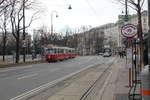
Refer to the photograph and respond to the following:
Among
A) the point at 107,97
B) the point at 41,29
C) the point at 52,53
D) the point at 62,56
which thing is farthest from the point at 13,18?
the point at 41,29

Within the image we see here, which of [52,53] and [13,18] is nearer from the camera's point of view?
[13,18]

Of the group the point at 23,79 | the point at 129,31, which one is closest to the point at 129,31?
the point at 129,31

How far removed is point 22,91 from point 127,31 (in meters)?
5.56

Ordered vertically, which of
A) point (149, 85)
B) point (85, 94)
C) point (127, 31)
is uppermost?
point (127, 31)

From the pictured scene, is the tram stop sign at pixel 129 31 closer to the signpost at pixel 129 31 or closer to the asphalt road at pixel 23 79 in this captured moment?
the signpost at pixel 129 31

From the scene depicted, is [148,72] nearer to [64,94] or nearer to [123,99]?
[123,99]

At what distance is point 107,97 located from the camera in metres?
10.5

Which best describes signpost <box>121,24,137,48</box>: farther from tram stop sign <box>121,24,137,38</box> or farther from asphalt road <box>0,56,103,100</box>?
asphalt road <box>0,56,103,100</box>

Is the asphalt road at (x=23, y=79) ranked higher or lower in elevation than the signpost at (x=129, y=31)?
lower

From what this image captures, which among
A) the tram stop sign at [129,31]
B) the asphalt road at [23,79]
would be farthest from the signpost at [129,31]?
the asphalt road at [23,79]

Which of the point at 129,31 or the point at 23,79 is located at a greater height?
the point at 129,31

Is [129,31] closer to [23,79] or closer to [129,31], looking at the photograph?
[129,31]

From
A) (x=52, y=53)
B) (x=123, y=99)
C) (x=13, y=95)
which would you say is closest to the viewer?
(x=123, y=99)

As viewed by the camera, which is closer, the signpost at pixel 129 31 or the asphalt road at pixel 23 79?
the asphalt road at pixel 23 79
